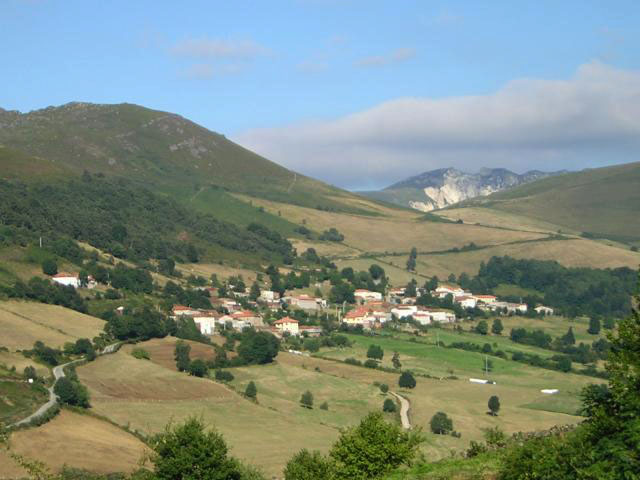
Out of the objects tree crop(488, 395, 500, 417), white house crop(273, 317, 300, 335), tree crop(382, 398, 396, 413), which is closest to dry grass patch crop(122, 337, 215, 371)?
tree crop(382, 398, 396, 413)

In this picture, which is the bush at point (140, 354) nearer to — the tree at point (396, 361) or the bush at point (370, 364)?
the bush at point (370, 364)

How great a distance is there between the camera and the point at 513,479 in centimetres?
2661

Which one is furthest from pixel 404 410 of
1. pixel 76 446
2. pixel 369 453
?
pixel 369 453

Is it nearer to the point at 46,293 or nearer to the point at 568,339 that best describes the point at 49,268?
the point at 46,293

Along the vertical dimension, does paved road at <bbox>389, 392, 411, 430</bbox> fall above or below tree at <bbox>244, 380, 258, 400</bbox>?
below

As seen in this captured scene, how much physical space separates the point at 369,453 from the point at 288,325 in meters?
103

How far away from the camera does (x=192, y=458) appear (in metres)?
37.3

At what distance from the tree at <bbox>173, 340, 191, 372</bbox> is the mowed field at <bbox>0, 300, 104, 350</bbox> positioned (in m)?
9.75

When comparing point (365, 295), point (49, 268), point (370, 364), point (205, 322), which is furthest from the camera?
point (365, 295)

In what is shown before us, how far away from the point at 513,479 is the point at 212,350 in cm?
8598

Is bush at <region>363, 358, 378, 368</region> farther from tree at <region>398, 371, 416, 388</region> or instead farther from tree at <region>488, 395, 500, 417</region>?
tree at <region>488, 395, 500, 417</region>

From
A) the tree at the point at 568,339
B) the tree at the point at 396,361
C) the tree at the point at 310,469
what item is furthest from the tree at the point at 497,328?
the tree at the point at 310,469

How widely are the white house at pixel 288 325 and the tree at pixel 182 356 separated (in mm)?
34034

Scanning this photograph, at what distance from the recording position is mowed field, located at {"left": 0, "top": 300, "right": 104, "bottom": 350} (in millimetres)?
97438
